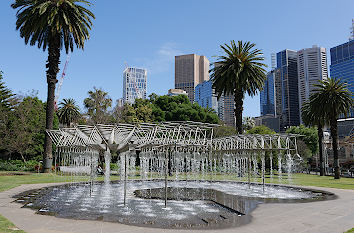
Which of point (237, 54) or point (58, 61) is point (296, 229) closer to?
point (237, 54)

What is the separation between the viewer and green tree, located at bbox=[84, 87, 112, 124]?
159ft

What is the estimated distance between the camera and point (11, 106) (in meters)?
56.1

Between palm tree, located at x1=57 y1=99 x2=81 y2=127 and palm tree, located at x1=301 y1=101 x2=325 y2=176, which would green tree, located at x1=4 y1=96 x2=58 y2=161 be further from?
palm tree, located at x1=301 y1=101 x2=325 y2=176

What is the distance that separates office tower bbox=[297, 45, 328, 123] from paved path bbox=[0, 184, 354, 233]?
617 ft

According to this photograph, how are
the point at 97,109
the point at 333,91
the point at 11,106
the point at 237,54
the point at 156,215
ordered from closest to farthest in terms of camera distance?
the point at 156,215, the point at 237,54, the point at 333,91, the point at 97,109, the point at 11,106

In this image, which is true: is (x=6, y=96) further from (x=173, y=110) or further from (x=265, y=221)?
(x=265, y=221)

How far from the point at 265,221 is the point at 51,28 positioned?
109ft

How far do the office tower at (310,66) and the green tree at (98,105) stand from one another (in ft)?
537

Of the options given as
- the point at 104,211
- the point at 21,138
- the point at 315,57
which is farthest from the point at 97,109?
the point at 315,57

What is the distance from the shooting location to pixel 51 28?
3394 centimetres

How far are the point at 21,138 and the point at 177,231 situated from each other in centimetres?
4076

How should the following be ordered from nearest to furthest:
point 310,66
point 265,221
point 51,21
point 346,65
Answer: point 265,221 < point 51,21 < point 310,66 < point 346,65

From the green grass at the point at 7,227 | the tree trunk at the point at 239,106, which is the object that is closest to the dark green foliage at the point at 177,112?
the tree trunk at the point at 239,106

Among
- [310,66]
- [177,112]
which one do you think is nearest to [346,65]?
[310,66]
